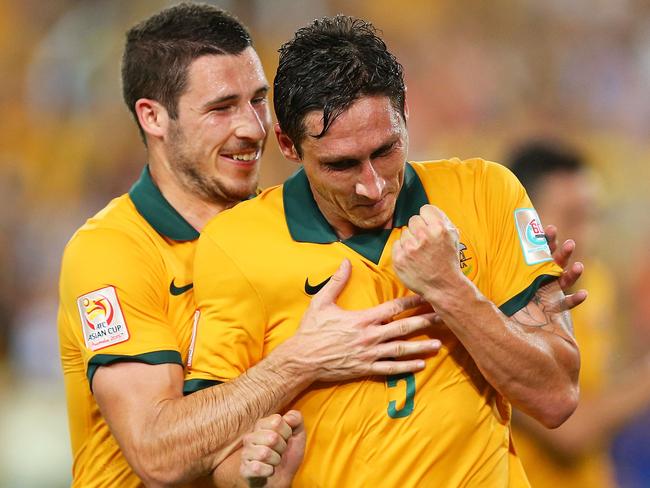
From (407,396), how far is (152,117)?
4.44ft

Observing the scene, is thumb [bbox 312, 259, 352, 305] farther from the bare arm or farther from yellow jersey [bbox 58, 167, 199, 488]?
the bare arm

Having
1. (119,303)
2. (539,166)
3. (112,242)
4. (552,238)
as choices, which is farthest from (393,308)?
(539,166)

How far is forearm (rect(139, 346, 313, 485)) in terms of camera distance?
7.70 feet

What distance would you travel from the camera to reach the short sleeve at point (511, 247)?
92.4 inches

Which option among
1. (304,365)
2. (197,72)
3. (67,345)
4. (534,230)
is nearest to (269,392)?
(304,365)

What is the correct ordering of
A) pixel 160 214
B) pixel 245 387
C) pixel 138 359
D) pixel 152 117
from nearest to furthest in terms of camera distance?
1. pixel 245 387
2. pixel 138 359
3. pixel 160 214
4. pixel 152 117

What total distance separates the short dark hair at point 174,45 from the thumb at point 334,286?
3.23 ft

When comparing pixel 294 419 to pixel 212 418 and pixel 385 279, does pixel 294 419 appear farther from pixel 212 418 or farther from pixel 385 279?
pixel 385 279

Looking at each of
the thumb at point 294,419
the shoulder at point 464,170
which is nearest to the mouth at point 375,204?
the shoulder at point 464,170

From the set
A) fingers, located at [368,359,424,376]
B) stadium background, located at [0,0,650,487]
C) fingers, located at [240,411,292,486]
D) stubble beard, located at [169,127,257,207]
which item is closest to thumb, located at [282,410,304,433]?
fingers, located at [240,411,292,486]

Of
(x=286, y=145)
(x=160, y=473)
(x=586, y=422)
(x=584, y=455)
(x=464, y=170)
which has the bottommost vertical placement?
(x=584, y=455)

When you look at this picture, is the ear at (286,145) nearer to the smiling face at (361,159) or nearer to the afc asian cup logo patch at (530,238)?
the smiling face at (361,159)

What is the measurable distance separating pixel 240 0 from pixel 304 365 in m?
4.42

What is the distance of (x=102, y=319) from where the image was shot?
2682mm
